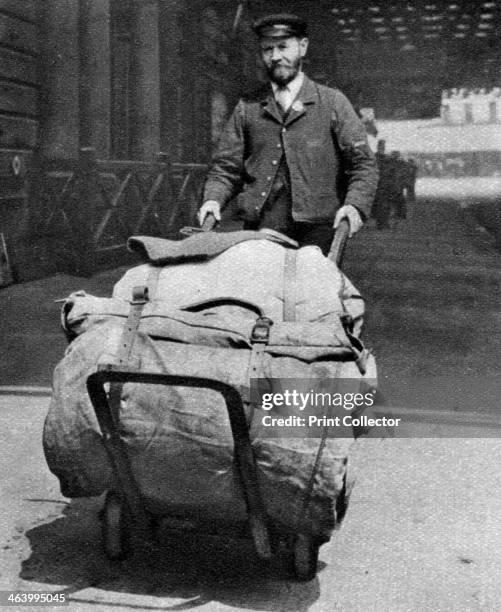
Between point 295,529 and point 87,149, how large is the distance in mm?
7471

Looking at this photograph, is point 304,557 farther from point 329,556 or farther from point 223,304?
point 223,304

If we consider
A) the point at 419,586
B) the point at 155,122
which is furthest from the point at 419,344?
the point at 155,122

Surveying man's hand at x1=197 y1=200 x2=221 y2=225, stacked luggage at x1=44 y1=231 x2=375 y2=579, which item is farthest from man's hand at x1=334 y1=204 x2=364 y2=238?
stacked luggage at x1=44 y1=231 x2=375 y2=579

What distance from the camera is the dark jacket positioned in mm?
4145

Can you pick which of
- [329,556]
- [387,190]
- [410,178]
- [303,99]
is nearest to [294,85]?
[303,99]

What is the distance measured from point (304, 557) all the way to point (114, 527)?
2.03 ft

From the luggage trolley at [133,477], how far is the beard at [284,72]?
58.5 inches

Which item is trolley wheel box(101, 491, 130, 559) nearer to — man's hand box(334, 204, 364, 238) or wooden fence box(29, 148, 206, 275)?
man's hand box(334, 204, 364, 238)

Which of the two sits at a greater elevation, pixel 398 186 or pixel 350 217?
pixel 350 217

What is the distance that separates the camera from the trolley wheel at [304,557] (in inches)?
116

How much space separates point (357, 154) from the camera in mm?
4129

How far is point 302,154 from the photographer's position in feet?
13.7

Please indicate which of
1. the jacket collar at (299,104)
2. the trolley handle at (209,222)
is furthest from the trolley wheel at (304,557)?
the jacket collar at (299,104)

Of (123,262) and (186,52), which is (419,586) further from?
(186,52)
